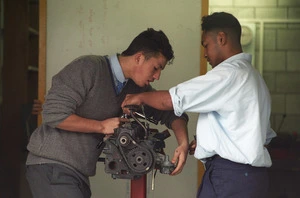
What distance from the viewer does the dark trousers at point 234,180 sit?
88.6 inches

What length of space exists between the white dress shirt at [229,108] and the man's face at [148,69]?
0.24 meters

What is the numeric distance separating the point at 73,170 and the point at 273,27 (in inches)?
103

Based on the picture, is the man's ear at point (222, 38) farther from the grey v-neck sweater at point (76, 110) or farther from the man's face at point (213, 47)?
the grey v-neck sweater at point (76, 110)

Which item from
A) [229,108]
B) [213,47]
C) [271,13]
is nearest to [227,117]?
[229,108]

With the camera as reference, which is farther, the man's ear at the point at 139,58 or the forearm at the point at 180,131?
the forearm at the point at 180,131

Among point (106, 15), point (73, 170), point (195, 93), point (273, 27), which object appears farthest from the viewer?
point (273, 27)

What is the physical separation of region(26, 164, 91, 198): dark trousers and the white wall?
1217 mm

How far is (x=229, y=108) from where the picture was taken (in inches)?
86.6

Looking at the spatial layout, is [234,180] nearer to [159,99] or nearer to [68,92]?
[159,99]

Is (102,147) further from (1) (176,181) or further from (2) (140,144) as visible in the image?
(1) (176,181)

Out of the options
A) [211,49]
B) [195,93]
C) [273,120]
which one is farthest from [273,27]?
[195,93]

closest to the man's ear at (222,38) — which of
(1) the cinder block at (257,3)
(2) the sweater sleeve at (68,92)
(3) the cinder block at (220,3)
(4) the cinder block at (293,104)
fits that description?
(2) the sweater sleeve at (68,92)

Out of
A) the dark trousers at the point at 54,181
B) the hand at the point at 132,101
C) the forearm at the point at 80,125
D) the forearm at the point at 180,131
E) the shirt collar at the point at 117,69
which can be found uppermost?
the shirt collar at the point at 117,69

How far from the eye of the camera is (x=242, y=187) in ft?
7.38
